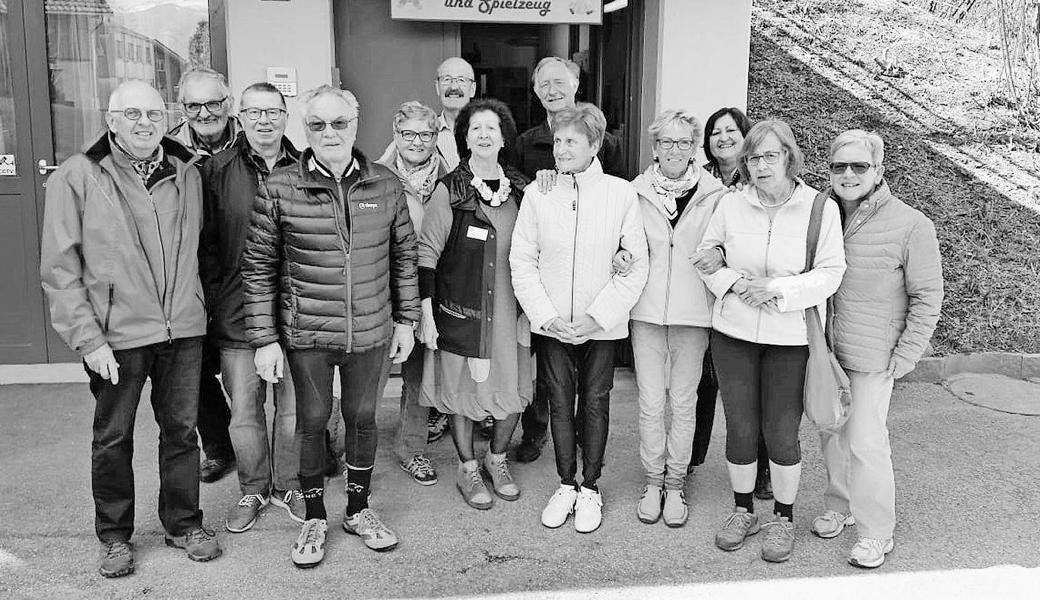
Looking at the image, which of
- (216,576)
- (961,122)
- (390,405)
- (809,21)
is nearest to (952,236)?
(961,122)

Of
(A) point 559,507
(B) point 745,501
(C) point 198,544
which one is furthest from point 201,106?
(B) point 745,501

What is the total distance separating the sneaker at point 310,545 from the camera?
139 inches

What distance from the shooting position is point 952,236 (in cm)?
747

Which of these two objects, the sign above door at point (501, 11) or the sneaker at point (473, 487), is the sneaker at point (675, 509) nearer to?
the sneaker at point (473, 487)

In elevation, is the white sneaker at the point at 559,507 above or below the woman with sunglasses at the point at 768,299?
below

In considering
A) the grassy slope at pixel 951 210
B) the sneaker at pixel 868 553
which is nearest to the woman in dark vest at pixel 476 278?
the sneaker at pixel 868 553

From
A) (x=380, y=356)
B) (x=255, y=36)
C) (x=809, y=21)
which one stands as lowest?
(x=380, y=356)

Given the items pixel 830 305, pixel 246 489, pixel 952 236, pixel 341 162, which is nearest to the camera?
pixel 341 162

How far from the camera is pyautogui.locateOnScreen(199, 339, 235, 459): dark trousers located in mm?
4285

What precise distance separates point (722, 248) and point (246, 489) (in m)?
2.37

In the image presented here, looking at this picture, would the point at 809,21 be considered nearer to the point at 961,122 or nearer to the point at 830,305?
the point at 961,122

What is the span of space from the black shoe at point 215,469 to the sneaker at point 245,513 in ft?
1.35

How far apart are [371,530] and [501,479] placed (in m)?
0.78

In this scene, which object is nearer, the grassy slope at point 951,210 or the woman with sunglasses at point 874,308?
the woman with sunglasses at point 874,308
